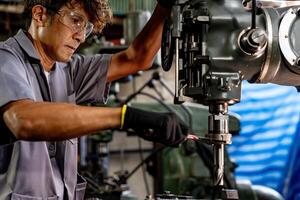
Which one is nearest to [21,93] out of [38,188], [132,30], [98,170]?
[38,188]

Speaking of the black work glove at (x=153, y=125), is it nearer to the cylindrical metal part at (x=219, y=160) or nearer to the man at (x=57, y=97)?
the man at (x=57, y=97)

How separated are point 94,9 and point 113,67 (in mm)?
321

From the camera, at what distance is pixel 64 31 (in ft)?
5.28

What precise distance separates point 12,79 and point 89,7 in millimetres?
388

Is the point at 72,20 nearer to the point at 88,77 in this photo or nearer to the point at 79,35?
the point at 79,35

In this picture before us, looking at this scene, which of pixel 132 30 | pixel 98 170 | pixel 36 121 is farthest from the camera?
pixel 132 30

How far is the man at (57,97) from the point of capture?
4.17 feet

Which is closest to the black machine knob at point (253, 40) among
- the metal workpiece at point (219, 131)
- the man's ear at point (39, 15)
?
the metal workpiece at point (219, 131)

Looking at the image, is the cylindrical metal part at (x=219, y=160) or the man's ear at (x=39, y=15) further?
the man's ear at (x=39, y=15)

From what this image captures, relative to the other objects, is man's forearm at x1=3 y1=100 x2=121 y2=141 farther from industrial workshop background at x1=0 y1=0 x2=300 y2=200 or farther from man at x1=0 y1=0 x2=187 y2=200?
industrial workshop background at x1=0 y1=0 x2=300 y2=200

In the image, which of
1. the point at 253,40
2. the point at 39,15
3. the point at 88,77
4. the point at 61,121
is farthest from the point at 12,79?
the point at 253,40

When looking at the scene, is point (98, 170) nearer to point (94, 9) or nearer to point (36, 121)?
point (94, 9)

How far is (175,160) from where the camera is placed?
3260 millimetres

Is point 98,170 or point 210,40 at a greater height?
point 210,40
